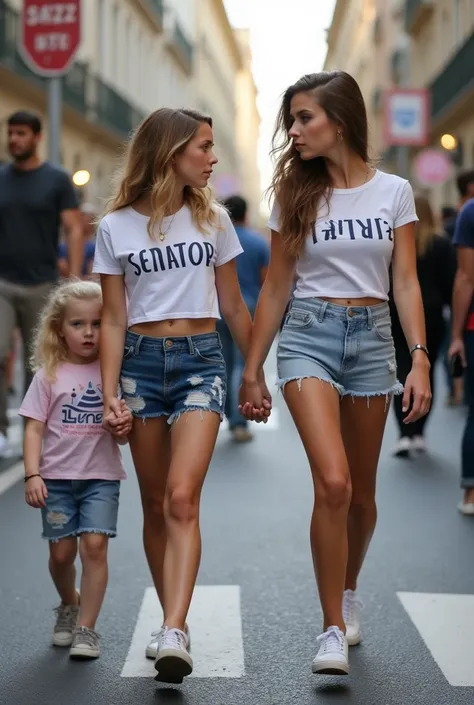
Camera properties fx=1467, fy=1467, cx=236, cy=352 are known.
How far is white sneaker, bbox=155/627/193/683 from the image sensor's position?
4.42 metres

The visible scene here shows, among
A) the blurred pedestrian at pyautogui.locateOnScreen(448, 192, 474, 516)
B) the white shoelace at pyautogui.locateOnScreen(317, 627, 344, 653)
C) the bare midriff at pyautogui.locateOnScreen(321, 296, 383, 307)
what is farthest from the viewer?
the blurred pedestrian at pyautogui.locateOnScreen(448, 192, 474, 516)

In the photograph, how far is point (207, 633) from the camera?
215 inches

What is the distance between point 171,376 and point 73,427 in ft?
1.75

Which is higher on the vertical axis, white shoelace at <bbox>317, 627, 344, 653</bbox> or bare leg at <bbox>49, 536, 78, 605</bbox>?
bare leg at <bbox>49, 536, 78, 605</bbox>

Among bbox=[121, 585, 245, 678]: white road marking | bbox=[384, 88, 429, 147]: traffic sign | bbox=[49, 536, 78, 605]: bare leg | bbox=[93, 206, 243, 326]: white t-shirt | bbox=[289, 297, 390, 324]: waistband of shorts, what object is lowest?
bbox=[121, 585, 245, 678]: white road marking

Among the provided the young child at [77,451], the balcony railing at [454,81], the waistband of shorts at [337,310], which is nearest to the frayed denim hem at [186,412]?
the young child at [77,451]

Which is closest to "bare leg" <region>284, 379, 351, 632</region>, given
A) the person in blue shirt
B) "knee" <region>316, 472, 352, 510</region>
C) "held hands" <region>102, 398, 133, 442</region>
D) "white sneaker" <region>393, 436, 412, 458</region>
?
"knee" <region>316, 472, 352, 510</region>

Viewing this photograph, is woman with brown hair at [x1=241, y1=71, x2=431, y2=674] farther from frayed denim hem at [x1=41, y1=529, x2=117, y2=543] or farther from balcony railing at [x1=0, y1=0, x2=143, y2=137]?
balcony railing at [x1=0, y1=0, x2=143, y2=137]

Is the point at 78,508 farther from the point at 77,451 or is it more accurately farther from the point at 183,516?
the point at 183,516

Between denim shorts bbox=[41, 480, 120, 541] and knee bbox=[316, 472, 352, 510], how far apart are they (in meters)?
0.81

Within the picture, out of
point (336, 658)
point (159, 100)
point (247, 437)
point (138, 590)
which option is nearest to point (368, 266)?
point (336, 658)

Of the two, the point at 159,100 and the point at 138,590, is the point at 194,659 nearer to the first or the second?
the point at 138,590

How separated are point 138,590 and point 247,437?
5.67m

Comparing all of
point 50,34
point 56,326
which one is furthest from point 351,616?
point 50,34
